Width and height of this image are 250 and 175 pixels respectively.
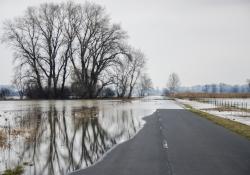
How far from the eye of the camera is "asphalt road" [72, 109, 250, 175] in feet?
27.3

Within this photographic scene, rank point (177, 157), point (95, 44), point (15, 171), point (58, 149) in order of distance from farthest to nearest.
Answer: point (95, 44)
point (58, 149)
point (177, 157)
point (15, 171)

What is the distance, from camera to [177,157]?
397 inches

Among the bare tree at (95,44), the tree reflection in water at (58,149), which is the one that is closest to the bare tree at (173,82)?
the bare tree at (95,44)

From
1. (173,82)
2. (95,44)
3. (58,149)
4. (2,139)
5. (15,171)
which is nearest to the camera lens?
(15,171)

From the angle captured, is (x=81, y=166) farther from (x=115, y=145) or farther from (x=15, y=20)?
(x=15, y=20)

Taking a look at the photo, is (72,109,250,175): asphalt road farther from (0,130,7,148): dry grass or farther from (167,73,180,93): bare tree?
(167,73,180,93): bare tree

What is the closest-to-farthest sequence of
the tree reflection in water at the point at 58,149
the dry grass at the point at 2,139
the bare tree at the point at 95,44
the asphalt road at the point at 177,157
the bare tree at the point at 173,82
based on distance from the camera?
the asphalt road at the point at 177,157
the tree reflection in water at the point at 58,149
the dry grass at the point at 2,139
the bare tree at the point at 95,44
the bare tree at the point at 173,82

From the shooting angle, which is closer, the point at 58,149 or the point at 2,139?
the point at 58,149

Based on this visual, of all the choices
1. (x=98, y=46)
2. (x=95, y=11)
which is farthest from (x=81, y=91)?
(x=95, y=11)

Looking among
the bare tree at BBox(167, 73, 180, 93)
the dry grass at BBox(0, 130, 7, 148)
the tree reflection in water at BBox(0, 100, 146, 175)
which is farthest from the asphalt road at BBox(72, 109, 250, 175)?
the bare tree at BBox(167, 73, 180, 93)

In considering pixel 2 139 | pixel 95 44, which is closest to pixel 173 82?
pixel 95 44

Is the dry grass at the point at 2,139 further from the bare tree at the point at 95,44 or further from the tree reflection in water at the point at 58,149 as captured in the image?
the bare tree at the point at 95,44

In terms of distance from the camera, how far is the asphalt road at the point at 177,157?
327 inches

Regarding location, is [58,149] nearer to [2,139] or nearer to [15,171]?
[15,171]
